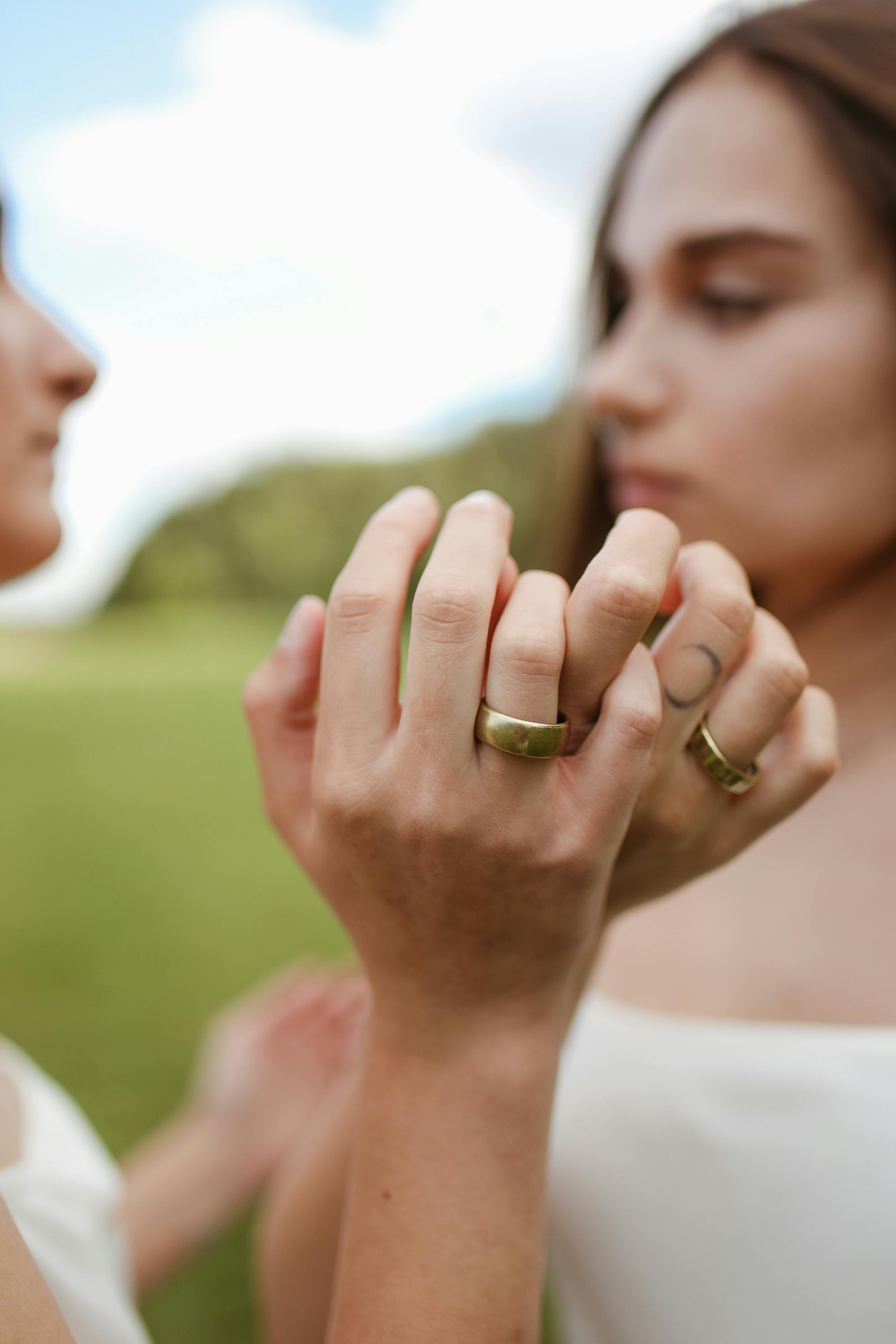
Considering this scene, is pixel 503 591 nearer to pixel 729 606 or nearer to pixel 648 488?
pixel 729 606

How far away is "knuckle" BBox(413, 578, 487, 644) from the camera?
2.29 ft

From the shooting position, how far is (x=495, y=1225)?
0.77m

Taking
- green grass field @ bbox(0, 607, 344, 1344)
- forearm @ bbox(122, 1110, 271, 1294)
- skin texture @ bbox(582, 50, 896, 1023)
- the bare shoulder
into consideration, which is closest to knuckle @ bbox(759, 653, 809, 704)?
skin texture @ bbox(582, 50, 896, 1023)

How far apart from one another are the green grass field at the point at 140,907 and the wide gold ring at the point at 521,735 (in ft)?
7.72

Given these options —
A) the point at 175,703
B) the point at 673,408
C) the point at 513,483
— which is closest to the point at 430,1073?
the point at 673,408

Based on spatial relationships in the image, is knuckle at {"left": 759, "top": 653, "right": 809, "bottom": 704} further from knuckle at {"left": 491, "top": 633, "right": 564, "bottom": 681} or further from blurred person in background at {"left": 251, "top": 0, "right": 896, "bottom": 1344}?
blurred person in background at {"left": 251, "top": 0, "right": 896, "bottom": 1344}

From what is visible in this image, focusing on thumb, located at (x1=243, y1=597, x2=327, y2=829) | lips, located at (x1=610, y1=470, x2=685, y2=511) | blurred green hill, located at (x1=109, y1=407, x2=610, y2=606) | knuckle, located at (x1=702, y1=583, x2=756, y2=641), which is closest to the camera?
knuckle, located at (x1=702, y1=583, x2=756, y2=641)

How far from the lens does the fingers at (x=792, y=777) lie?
0.87 meters

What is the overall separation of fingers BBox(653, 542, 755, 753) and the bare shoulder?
81cm

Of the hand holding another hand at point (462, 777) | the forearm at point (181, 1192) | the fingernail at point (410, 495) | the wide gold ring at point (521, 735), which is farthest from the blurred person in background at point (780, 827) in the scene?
the wide gold ring at point (521, 735)

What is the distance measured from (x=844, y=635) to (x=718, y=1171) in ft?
2.49

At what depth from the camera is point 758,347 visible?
1280mm

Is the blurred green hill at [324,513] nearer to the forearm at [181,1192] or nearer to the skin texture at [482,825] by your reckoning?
the skin texture at [482,825]

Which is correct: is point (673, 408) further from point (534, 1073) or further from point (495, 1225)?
point (495, 1225)
